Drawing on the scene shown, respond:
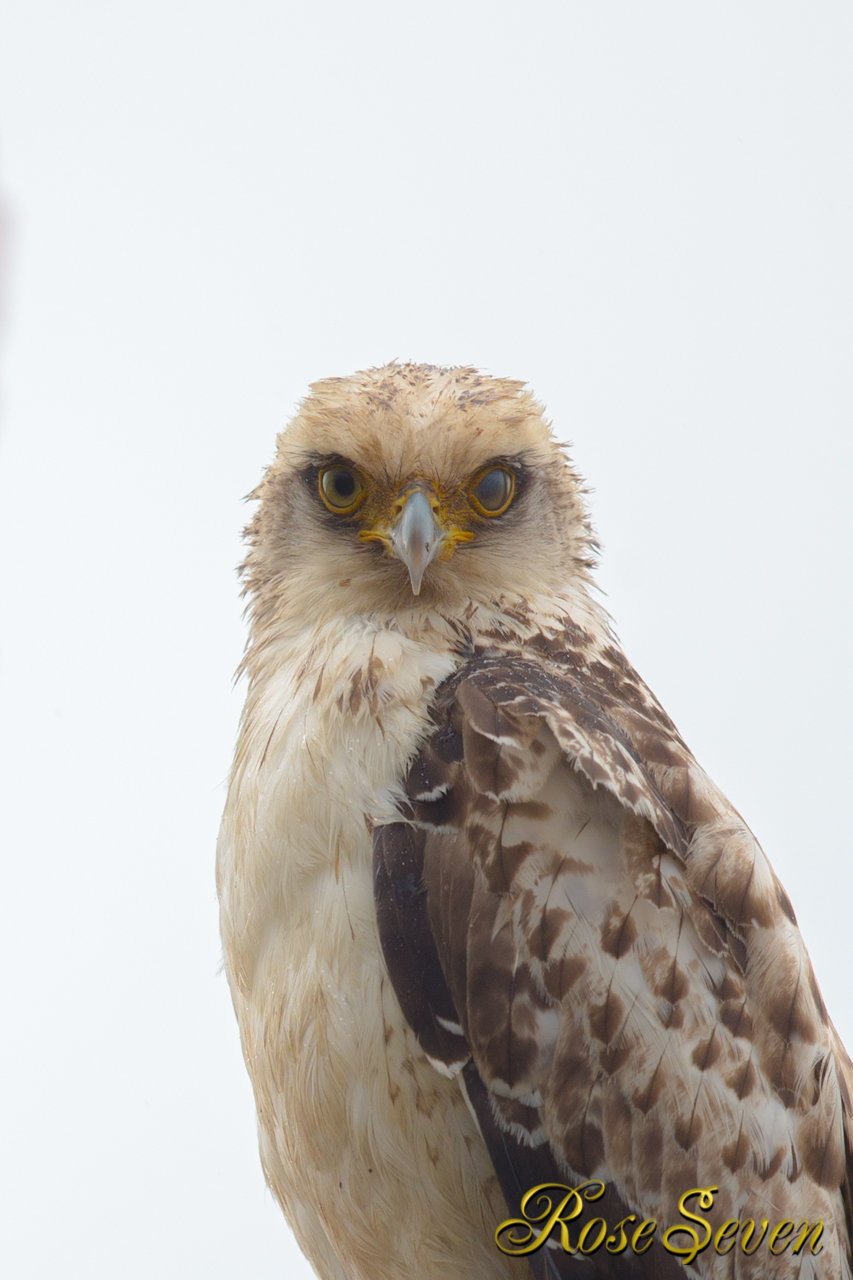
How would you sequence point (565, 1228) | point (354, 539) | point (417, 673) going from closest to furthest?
point (565, 1228), point (417, 673), point (354, 539)

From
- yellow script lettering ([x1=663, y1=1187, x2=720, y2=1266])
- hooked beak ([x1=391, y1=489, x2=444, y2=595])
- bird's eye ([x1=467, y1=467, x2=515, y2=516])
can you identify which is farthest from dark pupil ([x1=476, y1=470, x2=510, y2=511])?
yellow script lettering ([x1=663, y1=1187, x2=720, y2=1266])

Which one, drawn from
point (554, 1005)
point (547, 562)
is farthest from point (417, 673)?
point (554, 1005)

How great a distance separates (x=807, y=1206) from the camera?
1281 mm

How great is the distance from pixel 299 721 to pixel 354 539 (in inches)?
9.3

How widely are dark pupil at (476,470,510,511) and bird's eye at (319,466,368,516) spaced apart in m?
0.14

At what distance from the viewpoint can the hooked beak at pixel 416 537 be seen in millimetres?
1377

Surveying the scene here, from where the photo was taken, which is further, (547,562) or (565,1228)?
(547,562)

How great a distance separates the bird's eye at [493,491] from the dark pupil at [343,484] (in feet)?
0.46

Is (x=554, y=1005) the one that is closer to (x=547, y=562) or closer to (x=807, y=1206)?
(x=807, y=1206)

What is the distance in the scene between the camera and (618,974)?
4.02ft

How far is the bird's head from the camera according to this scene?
144cm

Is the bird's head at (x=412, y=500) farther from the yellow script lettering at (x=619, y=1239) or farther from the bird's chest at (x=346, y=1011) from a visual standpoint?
the yellow script lettering at (x=619, y=1239)

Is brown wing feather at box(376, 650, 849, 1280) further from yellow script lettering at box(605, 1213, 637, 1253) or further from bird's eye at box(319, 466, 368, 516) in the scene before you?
bird's eye at box(319, 466, 368, 516)

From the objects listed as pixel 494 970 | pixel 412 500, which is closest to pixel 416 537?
pixel 412 500
